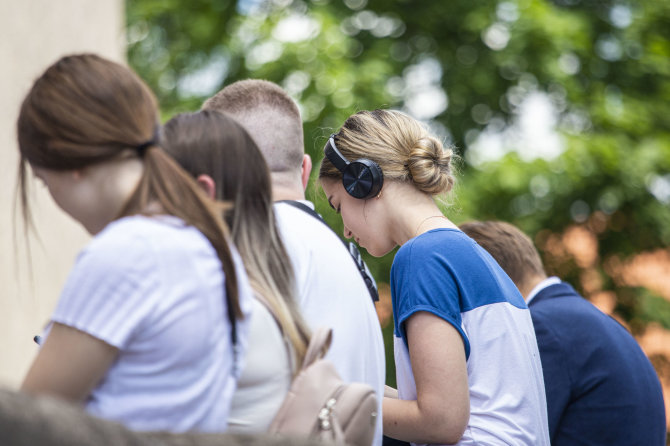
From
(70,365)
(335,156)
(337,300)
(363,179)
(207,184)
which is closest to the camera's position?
(70,365)

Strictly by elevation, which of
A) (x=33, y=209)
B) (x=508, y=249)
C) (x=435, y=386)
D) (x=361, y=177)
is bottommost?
(x=33, y=209)

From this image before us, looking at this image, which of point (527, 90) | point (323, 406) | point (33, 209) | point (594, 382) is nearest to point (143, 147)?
point (323, 406)

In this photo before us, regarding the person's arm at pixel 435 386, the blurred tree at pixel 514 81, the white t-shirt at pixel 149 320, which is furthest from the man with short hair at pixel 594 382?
the blurred tree at pixel 514 81

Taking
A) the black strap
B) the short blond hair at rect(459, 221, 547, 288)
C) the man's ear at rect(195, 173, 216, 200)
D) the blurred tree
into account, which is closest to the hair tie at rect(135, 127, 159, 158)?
the man's ear at rect(195, 173, 216, 200)

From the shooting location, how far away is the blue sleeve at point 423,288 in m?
2.11

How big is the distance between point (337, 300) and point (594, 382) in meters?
1.53

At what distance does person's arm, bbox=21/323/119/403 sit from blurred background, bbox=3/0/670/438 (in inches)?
269

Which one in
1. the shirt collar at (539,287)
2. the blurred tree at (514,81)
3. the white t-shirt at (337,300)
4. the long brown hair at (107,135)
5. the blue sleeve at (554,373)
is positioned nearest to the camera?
the long brown hair at (107,135)

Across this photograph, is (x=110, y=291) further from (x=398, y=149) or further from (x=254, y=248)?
(x=398, y=149)

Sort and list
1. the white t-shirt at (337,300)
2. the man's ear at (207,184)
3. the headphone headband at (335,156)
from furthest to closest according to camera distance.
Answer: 1. the headphone headband at (335,156)
2. the white t-shirt at (337,300)
3. the man's ear at (207,184)

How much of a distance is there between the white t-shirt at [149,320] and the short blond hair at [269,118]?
37.8 inches

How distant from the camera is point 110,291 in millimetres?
1358

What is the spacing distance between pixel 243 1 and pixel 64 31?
113 inches

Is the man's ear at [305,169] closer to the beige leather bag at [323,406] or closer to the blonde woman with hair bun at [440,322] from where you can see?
the blonde woman with hair bun at [440,322]
